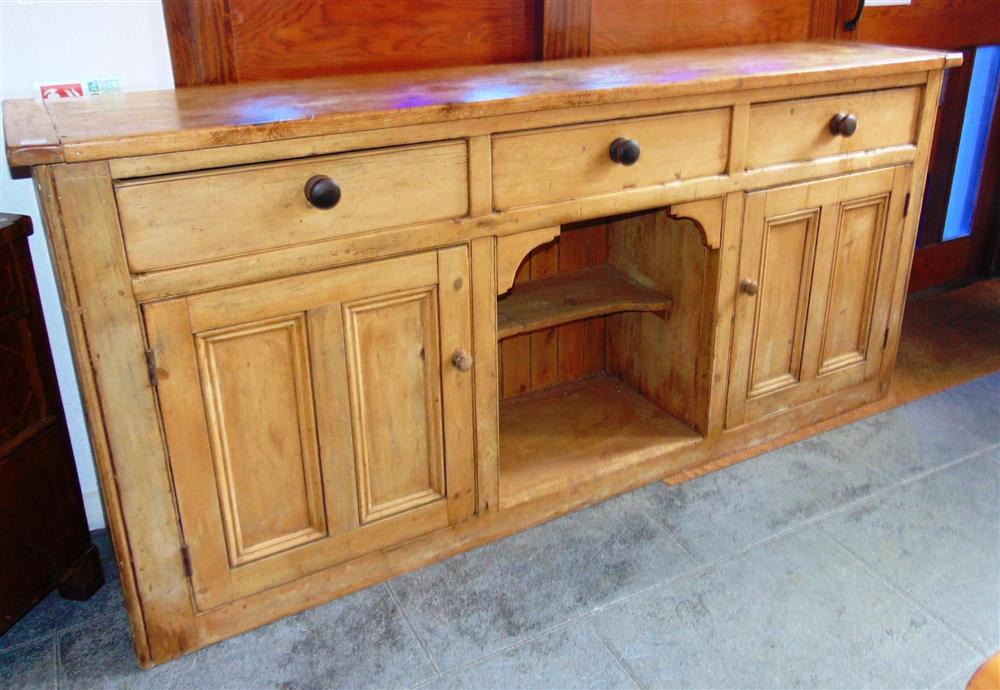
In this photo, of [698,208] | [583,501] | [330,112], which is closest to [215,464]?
[330,112]

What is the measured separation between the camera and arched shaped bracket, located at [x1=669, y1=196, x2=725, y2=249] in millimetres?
1883

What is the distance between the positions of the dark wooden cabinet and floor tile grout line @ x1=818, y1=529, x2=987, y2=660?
5.13ft

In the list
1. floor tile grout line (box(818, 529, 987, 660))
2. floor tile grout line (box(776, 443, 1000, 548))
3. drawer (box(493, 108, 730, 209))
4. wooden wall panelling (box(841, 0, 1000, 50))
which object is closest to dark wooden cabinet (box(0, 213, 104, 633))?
drawer (box(493, 108, 730, 209))

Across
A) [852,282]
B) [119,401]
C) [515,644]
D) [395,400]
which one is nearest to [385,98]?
[395,400]

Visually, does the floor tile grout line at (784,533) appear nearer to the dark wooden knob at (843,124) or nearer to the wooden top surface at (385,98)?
the dark wooden knob at (843,124)

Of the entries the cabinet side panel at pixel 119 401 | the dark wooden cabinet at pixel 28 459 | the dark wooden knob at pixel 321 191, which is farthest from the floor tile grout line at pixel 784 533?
the dark wooden cabinet at pixel 28 459

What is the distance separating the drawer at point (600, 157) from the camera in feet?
5.35

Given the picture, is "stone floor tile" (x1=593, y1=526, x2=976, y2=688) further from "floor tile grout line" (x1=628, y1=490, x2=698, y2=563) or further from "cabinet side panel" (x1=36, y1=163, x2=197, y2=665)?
"cabinet side panel" (x1=36, y1=163, x2=197, y2=665)

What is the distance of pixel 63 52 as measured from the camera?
1668mm

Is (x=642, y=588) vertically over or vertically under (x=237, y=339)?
under

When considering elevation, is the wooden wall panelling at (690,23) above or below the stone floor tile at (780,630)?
above

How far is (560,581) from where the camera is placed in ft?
5.90

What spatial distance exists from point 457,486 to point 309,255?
0.60m

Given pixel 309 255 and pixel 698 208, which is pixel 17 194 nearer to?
pixel 309 255
